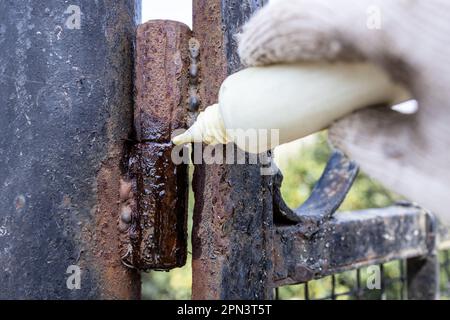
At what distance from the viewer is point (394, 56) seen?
415 mm

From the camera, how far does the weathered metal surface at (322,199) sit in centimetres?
98

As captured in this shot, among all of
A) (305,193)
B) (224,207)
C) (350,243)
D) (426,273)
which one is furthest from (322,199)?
(305,193)

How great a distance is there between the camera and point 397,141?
0.44 meters

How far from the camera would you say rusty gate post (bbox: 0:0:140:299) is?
748 mm

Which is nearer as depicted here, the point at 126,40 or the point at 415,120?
the point at 415,120

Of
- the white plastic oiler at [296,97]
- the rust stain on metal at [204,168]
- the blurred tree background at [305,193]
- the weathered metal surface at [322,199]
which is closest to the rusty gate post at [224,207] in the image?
the rust stain on metal at [204,168]

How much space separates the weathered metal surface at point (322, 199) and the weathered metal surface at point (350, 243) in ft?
0.07

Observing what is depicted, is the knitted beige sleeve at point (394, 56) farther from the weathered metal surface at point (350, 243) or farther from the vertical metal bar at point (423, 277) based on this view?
the vertical metal bar at point (423, 277)

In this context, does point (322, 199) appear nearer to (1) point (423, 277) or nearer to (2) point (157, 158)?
(2) point (157, 158)

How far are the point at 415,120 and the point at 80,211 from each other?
21.1 inches
